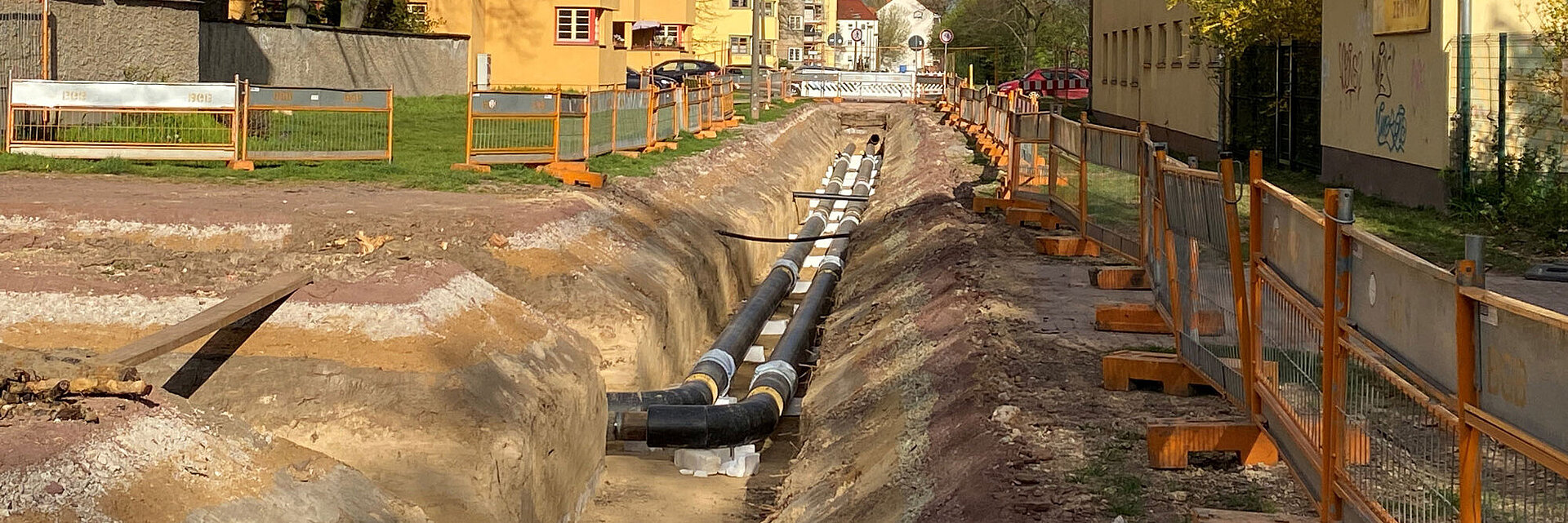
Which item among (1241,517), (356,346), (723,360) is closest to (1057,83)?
(723,360)

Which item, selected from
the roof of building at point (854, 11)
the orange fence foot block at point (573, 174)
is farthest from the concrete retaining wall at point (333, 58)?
the roof of building at point (854, 11)

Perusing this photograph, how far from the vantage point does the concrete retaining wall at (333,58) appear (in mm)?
33969

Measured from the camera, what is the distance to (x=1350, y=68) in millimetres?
20469

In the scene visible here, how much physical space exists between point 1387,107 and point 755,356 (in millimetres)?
7845

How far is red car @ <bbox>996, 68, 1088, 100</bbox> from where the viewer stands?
1986 inches

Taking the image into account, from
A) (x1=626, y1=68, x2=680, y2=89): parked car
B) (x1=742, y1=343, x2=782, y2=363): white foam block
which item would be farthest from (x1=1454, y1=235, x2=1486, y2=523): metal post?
(x1=626, y1=68, x2=680, y2=89): parked car

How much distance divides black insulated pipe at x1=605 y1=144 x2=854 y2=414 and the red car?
28.4 m

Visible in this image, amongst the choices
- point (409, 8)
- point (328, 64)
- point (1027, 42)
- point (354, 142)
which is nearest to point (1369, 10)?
point (354, 142)

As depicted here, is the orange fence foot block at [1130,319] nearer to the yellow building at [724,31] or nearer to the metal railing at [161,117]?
the metal railing at [161,117]

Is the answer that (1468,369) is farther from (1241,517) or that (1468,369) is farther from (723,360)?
(723,360)

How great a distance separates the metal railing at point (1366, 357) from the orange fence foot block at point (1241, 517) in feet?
0.41

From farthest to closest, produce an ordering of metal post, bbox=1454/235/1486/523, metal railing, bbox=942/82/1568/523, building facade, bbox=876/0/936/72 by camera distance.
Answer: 1. building facade, bbox=876/0/936/72
2. metal post, bbox=1454/235/1486/523
3. metal railing, bbox=942/82/1568/523

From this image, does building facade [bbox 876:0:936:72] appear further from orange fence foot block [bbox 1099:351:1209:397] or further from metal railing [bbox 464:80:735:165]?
orange fence foot block [bbox 1099:351:1209:397]

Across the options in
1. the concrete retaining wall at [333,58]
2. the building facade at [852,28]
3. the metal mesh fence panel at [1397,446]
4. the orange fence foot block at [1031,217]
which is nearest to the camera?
the metal mesh fence panel at [1397,446]
